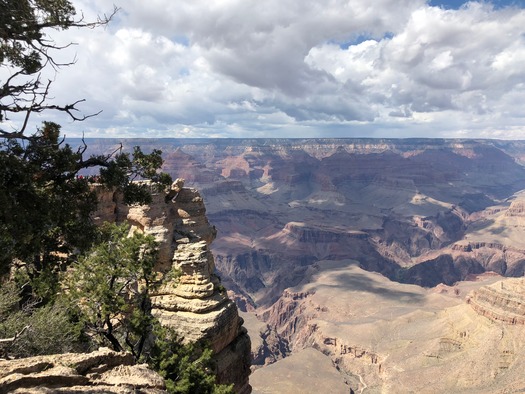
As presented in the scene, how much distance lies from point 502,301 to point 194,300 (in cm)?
7143

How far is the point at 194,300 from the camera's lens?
2306 cm

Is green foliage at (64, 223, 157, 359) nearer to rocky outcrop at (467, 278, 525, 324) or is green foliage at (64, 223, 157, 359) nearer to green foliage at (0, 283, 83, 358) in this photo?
green foliage at (0, 283, 83, 358)

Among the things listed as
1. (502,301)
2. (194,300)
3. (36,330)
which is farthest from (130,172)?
(502,301)

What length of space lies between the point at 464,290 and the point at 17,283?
5677 inches

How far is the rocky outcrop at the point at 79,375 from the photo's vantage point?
1005 centimetres

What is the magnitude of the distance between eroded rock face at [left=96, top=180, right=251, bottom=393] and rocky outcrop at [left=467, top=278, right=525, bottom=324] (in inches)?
2491

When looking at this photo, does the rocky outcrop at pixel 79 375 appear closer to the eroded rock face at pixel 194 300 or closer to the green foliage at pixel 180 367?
the green foliage at pixel 180 367

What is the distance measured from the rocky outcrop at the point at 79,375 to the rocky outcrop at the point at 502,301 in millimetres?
76089

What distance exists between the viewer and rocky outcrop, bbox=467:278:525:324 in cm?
6919

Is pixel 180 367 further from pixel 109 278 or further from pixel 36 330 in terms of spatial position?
pixel 36 330

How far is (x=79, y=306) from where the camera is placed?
17.9 metres

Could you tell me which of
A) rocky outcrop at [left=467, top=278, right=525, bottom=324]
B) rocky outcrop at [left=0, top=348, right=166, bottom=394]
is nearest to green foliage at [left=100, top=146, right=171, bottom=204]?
rocky outcrop at [left=0, top=348, right=166, bottom=394]

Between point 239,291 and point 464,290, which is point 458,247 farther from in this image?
point 239,291

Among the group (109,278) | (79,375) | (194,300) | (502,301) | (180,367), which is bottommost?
(502,301)
